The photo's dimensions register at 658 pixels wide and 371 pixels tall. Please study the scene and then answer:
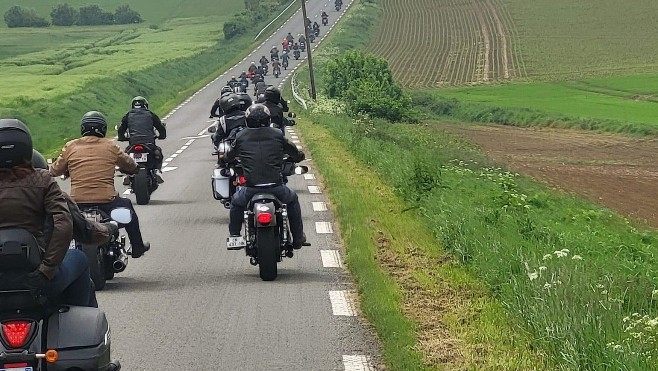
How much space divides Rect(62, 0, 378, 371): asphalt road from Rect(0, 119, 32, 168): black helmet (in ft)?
6.66

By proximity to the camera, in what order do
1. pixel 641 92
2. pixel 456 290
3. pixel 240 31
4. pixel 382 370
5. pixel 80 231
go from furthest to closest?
pixel 240 31 < pixel 641 92 < pixel 456 290 < pixel 382 370 < pixel 80 231

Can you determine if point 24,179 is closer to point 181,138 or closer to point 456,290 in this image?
point 456,290

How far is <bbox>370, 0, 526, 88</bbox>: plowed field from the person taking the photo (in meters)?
67.0

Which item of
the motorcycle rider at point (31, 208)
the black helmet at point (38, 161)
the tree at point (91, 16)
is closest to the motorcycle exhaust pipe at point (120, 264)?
the black helmet at point (38, 161)

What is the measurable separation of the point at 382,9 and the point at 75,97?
2128 inches

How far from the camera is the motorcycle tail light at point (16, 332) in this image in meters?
6.02

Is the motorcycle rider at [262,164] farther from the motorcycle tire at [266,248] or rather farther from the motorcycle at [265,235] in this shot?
the motorcycle tire at [266,248]

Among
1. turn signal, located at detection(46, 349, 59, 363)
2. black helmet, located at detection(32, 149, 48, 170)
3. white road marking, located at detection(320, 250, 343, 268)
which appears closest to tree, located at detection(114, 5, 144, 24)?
white road marking, located at detection(320, 250, 343, 268)

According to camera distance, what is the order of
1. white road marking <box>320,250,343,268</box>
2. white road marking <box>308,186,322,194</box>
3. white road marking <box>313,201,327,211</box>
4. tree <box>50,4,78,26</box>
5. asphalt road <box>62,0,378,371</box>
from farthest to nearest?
1. tree <box>50,4,78,26</box>
2. white road marking <box>308,186,322,194</box>
3. white road marking <box>313,201,327,211</box>
4. white road marking <box>320,250,343,268</box>
5. asphalt road <box>62,0,378,371</box>

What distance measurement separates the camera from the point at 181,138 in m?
36.9

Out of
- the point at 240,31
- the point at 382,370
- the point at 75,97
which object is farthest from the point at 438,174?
the point at 240,31

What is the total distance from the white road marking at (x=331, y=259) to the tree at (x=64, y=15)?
121 metres

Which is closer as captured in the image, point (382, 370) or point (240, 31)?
point (382, 370)

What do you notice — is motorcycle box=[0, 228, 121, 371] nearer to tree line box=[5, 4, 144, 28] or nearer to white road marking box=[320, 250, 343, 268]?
white road marking box=[320, 250, 343, 268]
